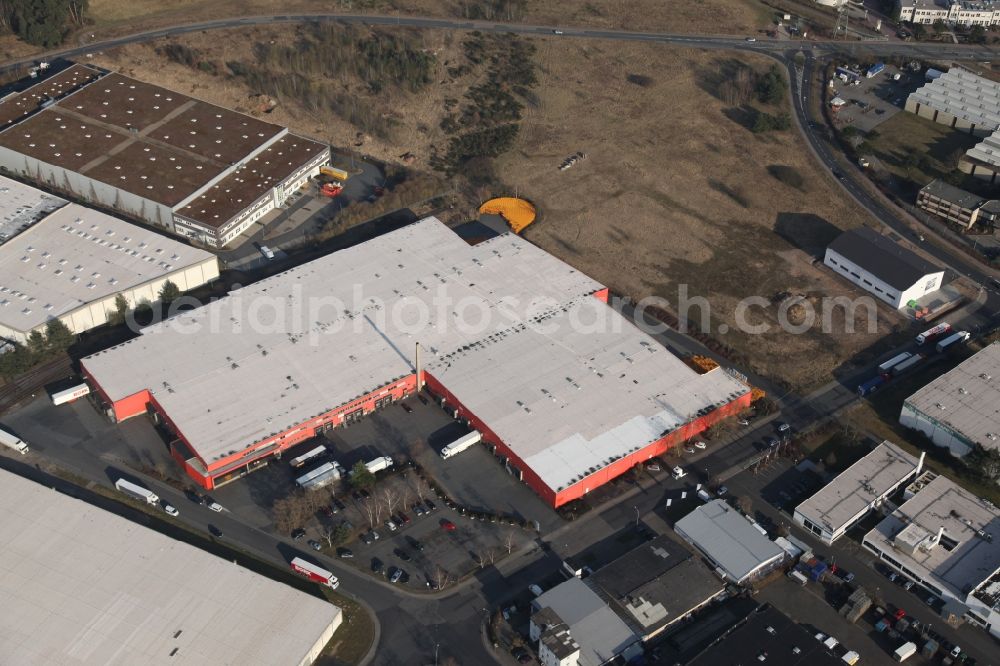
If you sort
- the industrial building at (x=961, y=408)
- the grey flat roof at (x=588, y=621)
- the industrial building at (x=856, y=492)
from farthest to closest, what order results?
1. the industrial building at (x=961, y=408)
2. the industrial building at (x=856, y=492)
3. the grey flat roof at (x=588, y=621)

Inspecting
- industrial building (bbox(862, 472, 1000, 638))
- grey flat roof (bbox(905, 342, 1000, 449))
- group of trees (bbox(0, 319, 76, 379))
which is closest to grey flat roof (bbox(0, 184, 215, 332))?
group of trees (bbox(0, 319, 76, 379))

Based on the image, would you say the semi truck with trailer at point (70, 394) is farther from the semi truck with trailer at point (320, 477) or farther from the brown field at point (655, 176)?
the brown field at point (655, 176)

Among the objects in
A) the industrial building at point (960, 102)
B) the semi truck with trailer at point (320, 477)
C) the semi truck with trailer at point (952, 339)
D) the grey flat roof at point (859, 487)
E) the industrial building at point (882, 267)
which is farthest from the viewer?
the industrial building at point (960, 102)

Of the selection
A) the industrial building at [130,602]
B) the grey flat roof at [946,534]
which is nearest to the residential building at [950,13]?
the grey flat roof at [946,534]

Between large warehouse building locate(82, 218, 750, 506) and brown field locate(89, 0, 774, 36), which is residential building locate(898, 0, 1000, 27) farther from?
large warehouse building locate(82, 218, 750, 506)

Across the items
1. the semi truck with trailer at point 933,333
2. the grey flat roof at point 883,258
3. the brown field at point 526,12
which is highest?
the brown field at point 526,12
